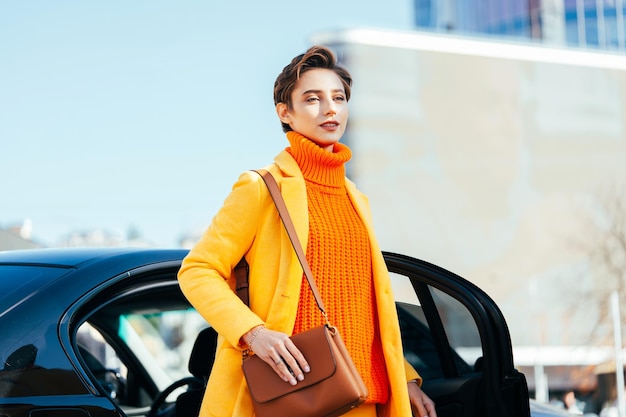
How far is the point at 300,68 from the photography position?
7.20ft

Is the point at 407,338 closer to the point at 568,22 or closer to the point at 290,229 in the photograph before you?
the point at 290,229

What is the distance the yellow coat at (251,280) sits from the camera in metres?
1.99

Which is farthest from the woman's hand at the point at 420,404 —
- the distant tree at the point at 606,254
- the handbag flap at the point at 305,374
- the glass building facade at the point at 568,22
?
the glass building facade at the point at 568,22

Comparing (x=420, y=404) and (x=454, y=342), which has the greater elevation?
(x=420, y=404)

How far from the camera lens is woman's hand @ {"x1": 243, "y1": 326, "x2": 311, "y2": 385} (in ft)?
6.23

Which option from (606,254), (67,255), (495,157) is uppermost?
(67,255)

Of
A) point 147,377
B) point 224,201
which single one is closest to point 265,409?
point 224,201

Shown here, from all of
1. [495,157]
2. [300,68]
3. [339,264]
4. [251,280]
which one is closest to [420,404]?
[339,264]

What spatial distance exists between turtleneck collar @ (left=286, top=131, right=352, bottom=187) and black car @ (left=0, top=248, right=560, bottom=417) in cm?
50

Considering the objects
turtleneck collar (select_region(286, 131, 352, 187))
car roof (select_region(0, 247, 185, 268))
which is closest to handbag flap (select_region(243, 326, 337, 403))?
turtleneck collar (select_region(286, 131, 352, 187))

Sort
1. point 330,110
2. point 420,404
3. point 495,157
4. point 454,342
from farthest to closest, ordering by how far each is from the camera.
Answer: point 495,157 → point 454,342 → point 420,404 → point 330,110

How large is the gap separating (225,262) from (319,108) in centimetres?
43

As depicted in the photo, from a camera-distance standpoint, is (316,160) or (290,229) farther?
(316,160)

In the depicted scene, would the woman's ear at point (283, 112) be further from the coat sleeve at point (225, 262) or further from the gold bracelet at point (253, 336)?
the gold bracelet at point (253, 336)
